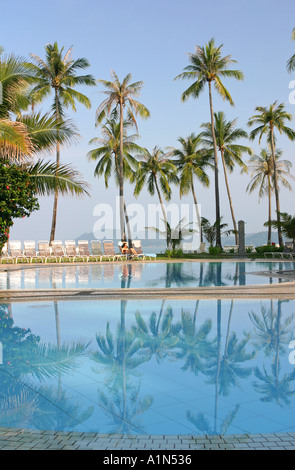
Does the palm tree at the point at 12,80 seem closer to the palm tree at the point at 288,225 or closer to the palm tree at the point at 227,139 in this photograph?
the palm tree at the point at 288,225

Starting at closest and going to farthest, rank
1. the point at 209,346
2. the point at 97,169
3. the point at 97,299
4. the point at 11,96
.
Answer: the point at 209,346 < the point at 97,299 < the point at 11,96 < the point at 97,169

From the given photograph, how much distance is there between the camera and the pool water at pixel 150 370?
3570 mm

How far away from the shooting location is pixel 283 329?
6895 mm

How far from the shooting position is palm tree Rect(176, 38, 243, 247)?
27797 millimetres

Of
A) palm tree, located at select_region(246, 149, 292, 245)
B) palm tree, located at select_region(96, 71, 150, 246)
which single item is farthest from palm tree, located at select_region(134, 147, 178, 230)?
palm tree, located at select_region(246, 149, 292, 245)

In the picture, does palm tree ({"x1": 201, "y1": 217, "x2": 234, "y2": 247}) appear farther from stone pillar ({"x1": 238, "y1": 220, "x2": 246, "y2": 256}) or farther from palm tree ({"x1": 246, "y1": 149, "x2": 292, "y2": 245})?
palm tree ({"x1": 246, "y1": 149, "x2": 292, "y2": 245})

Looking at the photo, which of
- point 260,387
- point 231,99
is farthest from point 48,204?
point 260,387

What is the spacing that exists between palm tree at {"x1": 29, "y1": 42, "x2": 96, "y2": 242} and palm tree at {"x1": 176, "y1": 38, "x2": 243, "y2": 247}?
6.38 meters

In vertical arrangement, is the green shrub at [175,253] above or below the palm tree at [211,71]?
below

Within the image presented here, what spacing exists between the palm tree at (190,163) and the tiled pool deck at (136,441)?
2730cm

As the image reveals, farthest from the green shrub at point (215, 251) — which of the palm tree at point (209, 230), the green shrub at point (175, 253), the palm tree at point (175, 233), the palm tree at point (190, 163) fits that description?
the palm tree at point (190, 163)
